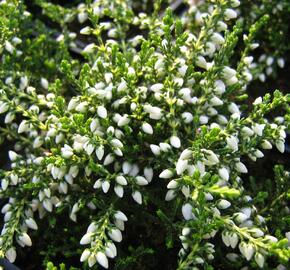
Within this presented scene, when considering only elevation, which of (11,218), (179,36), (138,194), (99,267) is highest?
(179,36)

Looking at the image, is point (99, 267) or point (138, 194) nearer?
point (138, 194)

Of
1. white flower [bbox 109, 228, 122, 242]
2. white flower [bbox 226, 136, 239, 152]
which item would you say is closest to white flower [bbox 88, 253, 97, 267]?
white flower [bbox 109, 228, 122, 242]

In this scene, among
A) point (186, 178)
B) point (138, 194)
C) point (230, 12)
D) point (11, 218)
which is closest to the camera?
point (186, 178)

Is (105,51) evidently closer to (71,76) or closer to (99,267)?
(71,76)

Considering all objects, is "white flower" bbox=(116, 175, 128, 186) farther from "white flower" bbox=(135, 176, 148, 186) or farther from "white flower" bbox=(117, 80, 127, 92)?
"white flower" bbox=(117, 80, 127, 92)

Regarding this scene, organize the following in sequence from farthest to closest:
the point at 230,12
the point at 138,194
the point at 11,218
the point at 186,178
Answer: the point at 230,12 < the point at 11,218 < the point at 138,194 < the point at 186,178

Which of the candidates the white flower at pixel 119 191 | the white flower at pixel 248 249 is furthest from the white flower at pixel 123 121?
the white flower at pixel 248 249

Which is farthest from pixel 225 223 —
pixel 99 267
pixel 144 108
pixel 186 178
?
pixel 99 267

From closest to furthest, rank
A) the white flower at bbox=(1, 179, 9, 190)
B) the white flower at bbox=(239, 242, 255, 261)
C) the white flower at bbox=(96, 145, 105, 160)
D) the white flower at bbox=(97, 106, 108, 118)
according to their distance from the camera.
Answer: the white flower at bbox=(239, 242, 255, 261) < the white flower at bbox=(96, 145, 105, 160) < the white flower at bbox=(97, 106, 108, 118) < the white flower at bbox=(1, 179, 9, 190)
